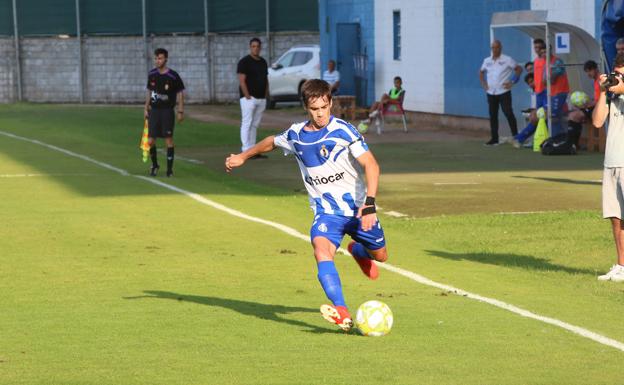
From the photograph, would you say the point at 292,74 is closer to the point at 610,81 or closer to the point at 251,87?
the point at 251,87

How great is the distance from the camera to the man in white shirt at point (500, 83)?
28656 millimetres

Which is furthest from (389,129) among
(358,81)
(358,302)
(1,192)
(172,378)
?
(172,378)

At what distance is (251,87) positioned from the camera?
25.3 meters

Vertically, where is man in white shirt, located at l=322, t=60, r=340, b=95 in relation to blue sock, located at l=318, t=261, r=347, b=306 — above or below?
above

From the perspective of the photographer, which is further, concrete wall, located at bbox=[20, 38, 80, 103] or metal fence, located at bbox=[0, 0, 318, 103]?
concrete wall, located at bbox=[20, 38, 80, 103]

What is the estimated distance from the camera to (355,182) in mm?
9625

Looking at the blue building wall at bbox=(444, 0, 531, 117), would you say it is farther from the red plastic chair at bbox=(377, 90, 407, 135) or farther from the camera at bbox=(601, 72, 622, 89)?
the camera at bbox=(601, 72, 622, 89)

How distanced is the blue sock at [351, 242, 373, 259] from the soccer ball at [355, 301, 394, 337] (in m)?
0.89

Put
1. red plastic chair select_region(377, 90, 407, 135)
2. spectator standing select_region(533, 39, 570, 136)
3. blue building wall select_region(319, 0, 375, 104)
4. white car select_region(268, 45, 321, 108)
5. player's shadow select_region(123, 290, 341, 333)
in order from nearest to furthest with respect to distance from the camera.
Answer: player's shadow select_region(123, 290, 341, 333) < spectator standing select_region(533, 39, 570, 136) < red plastic chair select_region(377, 90, 407, 135) < blue building wall select_region(319, 0, 375, 104) < white car select_region(268, 45, 321, 108)

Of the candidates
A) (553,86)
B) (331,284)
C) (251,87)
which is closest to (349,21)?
(553,86)

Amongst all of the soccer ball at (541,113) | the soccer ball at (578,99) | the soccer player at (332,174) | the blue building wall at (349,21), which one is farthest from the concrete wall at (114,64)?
the soccer player at (332,174)

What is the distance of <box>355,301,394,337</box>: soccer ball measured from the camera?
9.03 m

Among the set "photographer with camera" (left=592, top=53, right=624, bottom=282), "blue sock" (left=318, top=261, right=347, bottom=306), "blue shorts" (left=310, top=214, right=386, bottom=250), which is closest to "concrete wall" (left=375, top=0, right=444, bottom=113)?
"photographer with camera" (left=592, top=53, right=624, bottom=282)

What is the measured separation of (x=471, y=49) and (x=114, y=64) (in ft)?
75.0
